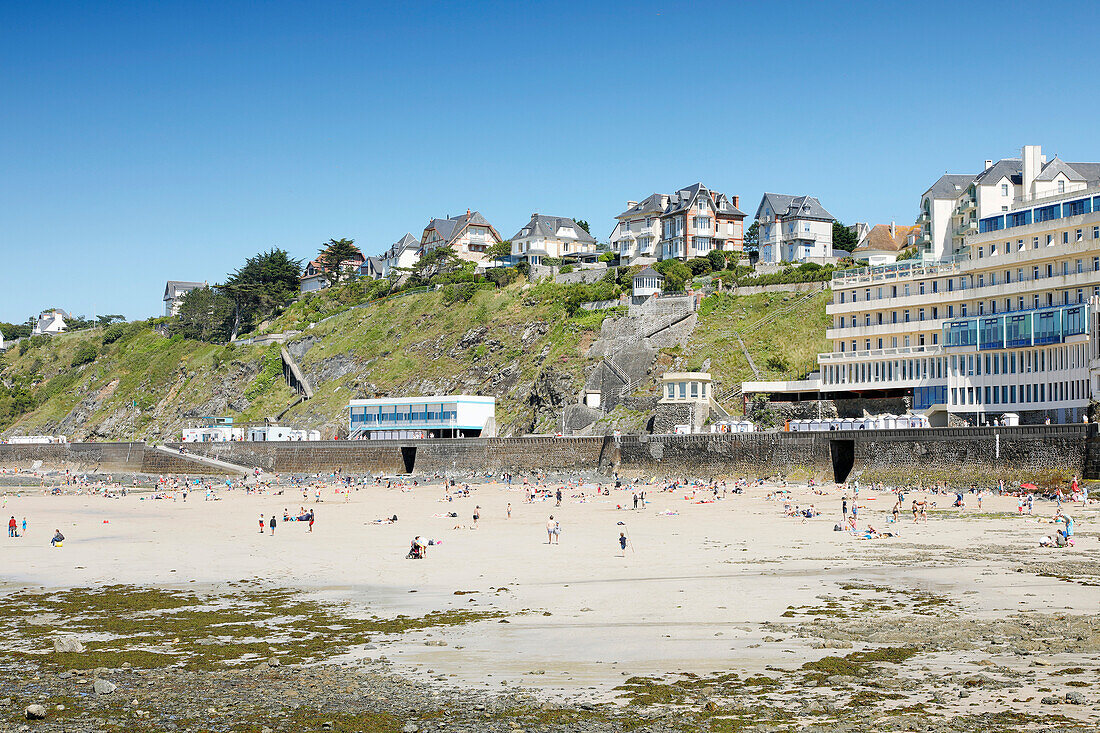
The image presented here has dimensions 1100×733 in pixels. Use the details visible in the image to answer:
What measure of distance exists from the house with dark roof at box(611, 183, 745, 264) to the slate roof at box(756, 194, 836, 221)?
4.38 metres

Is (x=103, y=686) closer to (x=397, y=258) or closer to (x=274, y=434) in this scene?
(x=274, y=434)

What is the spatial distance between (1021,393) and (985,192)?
88.7ft

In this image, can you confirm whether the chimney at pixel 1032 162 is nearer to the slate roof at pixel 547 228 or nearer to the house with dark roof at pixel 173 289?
the slate roof at pixel 547 228

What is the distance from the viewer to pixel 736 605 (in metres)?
19.6

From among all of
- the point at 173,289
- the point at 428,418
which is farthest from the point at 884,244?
the point at 173,289

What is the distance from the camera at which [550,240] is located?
369 feet

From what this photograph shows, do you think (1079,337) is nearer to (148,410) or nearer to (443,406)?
(443,406)

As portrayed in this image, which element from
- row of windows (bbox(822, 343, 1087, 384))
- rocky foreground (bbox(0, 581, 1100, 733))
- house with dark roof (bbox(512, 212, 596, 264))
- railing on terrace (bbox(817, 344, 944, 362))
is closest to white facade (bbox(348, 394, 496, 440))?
railing on terrace (bbox(817, 344, 944, 362))

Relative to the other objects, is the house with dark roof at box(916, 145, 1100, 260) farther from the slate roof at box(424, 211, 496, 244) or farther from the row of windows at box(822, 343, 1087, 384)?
the slate roof at box(424, 211, 496, 244)

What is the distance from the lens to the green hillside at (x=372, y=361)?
75438mm

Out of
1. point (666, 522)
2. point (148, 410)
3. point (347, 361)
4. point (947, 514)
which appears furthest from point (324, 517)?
point (148, 410)

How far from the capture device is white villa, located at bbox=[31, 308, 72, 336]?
170625mm

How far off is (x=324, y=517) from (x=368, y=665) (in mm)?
29640

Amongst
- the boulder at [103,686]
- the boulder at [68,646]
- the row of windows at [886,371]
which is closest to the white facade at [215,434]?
the row of windows at [886,371]
